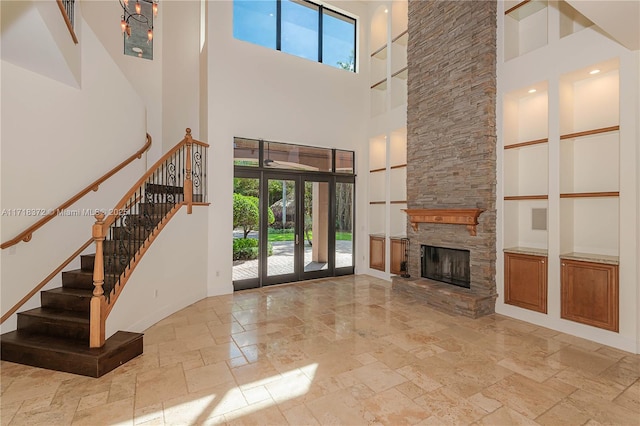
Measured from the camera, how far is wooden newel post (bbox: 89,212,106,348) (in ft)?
10.9

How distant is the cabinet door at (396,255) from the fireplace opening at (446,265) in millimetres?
774

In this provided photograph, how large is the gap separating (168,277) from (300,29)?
6018 mm

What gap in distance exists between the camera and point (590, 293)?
3.98 metres

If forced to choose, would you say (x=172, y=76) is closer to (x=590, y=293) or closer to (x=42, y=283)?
(x=42, y=283)

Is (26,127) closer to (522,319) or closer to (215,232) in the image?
(215,232)

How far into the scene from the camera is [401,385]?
9.64 ft

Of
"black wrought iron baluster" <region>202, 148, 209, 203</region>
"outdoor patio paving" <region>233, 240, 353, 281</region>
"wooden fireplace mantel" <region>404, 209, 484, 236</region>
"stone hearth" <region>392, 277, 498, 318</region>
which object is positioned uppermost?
"black wrought iron baluster" <region>202, 148, 209, 203</region>

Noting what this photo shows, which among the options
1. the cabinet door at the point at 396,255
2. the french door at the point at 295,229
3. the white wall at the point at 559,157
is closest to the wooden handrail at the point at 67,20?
the french door at the point at 295,229

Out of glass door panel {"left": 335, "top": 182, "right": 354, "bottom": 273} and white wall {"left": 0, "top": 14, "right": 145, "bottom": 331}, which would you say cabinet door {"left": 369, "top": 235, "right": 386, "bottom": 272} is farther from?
white wall {"left": 0, "top": 14, "right": 145, "bottom": 331}

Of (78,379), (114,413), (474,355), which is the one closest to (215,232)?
(78,379)

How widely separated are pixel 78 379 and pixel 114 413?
0.85 metres

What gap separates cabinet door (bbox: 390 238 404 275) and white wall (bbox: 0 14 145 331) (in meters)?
5.48

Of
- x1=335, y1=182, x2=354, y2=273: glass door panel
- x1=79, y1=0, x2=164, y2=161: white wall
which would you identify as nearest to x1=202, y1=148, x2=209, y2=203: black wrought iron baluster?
x1=79, y1=0, x2=164, y2=161: white wall

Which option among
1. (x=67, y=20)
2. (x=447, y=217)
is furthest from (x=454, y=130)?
(x=67, y=20)
